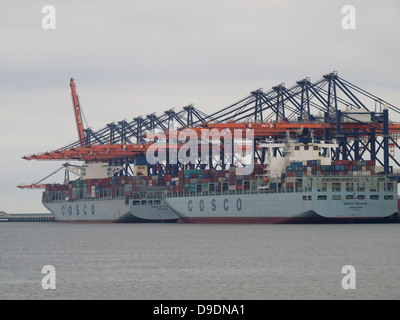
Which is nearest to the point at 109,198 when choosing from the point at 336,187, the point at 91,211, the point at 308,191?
the point at 91,211

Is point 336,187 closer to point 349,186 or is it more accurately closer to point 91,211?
point 349,186

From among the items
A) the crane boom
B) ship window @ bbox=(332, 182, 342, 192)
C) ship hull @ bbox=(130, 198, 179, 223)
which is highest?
the crane boom

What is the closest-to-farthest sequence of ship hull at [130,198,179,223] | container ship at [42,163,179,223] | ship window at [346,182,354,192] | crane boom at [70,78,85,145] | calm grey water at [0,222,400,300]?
calm grey water at [0,222,400,300]
ship window at [346,182,354,192]
ship hull at [130,198,179,223]
container ship at [42,163,179,223]
crane boom at [70,78,85,145]

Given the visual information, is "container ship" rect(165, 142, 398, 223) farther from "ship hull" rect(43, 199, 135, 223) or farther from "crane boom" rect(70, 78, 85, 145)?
"crane boom" rect(70, 78, 85, 145)

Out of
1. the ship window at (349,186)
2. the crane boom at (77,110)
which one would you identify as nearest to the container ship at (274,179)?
the ship window at (349,186)

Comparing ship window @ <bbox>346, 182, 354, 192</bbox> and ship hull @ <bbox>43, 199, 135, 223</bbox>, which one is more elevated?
ship window @ <bbox>346, 182, 354, 192</bbox>

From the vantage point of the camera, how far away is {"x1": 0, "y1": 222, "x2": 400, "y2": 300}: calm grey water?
40688 mm

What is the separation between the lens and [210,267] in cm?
5109

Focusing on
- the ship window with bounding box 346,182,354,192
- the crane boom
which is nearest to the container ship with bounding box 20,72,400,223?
the ship window with bounding box 346,182,354,192

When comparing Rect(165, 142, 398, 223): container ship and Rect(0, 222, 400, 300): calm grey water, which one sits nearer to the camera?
Rect(0, 222, 400, 300): calm grey water

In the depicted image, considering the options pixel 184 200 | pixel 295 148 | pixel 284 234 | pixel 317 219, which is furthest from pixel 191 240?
pixel 184 200

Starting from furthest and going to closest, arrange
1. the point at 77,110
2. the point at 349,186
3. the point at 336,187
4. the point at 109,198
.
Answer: the point at 77,110, the point at 109,198, the point at 336,187, the point at 349,186

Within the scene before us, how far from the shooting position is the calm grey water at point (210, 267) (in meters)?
40.7
